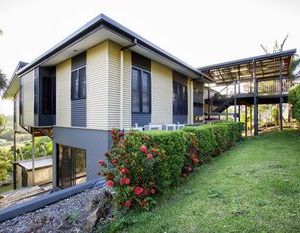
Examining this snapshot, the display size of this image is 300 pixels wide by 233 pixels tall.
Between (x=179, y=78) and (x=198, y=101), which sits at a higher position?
(x=179, y=78)

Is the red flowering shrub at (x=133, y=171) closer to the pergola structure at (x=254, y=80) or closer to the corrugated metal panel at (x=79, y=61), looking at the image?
the corrugated metal panel at (x=79, y=61)

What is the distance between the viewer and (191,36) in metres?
24.8

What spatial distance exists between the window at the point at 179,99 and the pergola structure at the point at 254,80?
12.7 feet

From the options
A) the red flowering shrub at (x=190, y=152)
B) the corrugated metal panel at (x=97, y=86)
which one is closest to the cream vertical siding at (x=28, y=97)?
the corrugated metal panel at (x=97, y=86)

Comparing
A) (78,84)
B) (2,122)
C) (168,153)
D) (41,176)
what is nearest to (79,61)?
(78,84)

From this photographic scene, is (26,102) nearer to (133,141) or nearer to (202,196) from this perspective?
(133,141)

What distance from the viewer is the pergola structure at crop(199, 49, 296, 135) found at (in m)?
14.0

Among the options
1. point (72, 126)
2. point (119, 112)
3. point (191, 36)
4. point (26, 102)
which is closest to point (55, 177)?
point (72, 126)

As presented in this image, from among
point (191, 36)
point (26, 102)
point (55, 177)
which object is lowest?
point (55, 177)

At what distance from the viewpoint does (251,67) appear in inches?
647

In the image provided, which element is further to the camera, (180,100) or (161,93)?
(180,100)

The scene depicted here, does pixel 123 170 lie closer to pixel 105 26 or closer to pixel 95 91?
pixel 105 26

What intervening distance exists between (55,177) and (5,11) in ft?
26.0

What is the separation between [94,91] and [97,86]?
260 mm
